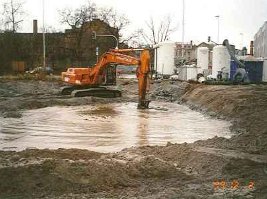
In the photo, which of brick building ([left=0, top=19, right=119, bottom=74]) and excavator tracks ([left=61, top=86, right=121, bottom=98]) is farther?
brick building ([left=0, top=19, right=119, bottom=74])

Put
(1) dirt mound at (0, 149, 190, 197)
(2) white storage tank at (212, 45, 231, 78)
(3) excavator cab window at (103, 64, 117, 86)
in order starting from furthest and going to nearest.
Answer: (2) white storage tank at (212, 45, 231, 78) → (3) excavator cab window at (103, 64, 117, 86) → (1) dirt mound at (0, 149, 190, 197)

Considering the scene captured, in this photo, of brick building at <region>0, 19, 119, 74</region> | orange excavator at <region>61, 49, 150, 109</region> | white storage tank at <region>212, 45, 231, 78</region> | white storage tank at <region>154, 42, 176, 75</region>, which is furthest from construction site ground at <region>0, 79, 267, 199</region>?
brick building at <region>0, 19, 119, 74</region>

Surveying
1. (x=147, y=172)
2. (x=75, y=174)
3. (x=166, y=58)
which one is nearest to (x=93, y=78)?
(x=166, y=58)

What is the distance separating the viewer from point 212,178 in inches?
352

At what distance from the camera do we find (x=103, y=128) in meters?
17.1

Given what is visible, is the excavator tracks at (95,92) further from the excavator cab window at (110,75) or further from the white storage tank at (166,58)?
the white storage tank at (166,58)

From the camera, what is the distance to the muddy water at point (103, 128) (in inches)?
553

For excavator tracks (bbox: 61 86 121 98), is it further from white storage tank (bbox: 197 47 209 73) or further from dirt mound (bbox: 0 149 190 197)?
dirt mound (bbox: 0 149 190 197)

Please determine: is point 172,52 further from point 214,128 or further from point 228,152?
point 228,152

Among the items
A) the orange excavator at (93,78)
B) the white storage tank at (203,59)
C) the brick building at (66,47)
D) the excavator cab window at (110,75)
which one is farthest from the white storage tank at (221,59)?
the brick building at (66,47)

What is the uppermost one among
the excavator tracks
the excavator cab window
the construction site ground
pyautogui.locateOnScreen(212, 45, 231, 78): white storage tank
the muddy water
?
pyautogui.locateOnScreen(212, 45, 231, 78): white storage tank

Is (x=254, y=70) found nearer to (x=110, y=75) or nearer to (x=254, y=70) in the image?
(x=254, y=70)

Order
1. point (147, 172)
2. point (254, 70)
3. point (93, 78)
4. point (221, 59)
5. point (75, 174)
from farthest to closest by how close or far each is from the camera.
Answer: point (221, 59) → point (254, 70) → point (93, 78) → point (147, 172) → point (75, 174)

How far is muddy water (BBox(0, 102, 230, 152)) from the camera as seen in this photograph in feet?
46.1
